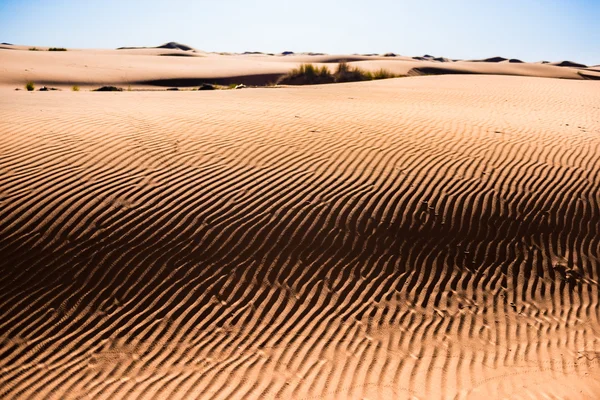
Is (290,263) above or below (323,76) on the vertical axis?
below

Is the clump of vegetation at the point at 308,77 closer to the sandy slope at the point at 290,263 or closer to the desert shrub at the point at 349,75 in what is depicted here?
the desert shrub at the point at 349,75

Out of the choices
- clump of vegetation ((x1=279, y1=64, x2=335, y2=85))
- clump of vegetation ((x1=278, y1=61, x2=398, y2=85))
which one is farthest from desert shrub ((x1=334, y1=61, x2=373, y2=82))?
clump of vegetation ((x1=279, y1=64, x2=335, y2=85))

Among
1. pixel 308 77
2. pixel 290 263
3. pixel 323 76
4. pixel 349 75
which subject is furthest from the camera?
pixel 349 75

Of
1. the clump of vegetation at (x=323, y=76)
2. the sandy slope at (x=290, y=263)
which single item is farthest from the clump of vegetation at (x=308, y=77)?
the sandy slope at (x=290, y=263)

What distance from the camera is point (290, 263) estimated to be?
20.5 ft

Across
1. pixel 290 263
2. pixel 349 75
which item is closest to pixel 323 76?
pixel 349 75

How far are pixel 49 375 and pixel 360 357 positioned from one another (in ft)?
10.3

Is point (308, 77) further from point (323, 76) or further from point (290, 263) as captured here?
point (290, 263)

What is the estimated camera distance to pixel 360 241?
6695mm

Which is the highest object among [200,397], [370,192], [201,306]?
[370,192]

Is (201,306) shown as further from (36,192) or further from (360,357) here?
(36,192)

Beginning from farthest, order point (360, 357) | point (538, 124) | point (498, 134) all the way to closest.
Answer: point (538, 124)
point (498, 134)
point (360, 357)

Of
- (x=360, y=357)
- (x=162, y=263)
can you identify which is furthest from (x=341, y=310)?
(x=162, y=263)

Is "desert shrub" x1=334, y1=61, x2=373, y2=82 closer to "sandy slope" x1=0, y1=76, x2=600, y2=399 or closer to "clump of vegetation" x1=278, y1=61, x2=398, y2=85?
"clump of vegetation" x1=278, y1=61, x2=398, y2=85
